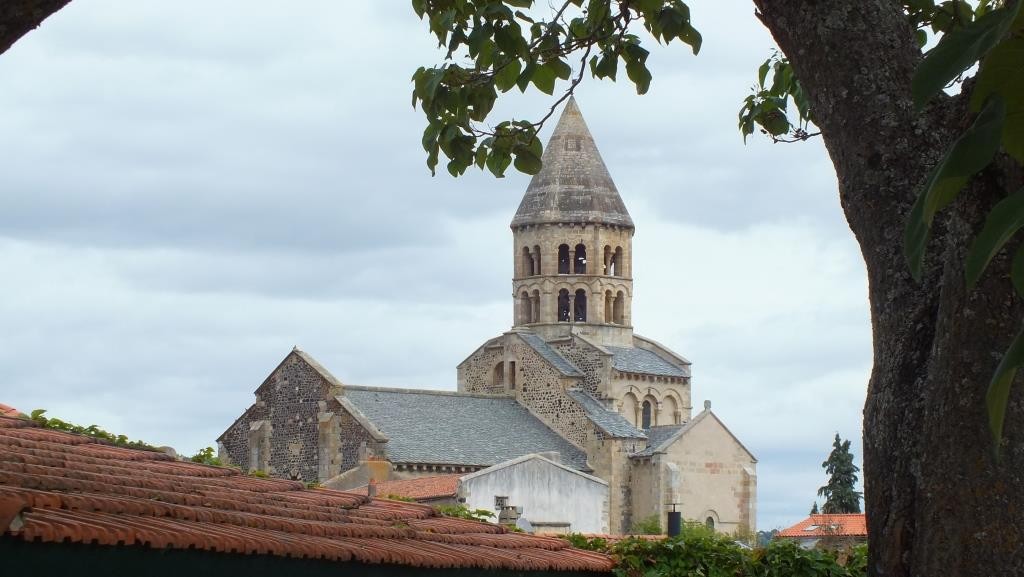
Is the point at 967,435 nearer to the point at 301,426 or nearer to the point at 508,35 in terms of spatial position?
the point at 508,35

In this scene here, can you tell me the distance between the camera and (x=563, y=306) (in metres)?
61.9

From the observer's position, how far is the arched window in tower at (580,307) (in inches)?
2431

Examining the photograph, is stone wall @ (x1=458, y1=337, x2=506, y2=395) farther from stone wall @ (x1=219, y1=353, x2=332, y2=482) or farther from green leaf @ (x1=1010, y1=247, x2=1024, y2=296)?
green leaf @ (x1=1010, y1=247, x2=1024, y2=296)

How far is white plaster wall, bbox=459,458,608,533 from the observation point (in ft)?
136

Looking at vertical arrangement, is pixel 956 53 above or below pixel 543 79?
below

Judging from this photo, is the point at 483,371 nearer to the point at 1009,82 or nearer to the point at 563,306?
the point at 563,306

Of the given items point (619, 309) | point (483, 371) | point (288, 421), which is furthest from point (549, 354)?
point (288, 421)

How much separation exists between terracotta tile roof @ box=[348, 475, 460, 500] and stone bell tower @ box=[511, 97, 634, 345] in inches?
805

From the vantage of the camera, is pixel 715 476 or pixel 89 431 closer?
pixel 89 431

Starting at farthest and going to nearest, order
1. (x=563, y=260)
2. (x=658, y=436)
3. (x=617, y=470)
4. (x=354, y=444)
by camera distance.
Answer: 1. (x=563, y=260)
2. (x=658, y=436)
3. (x=617, y=470)
4. (x=354, y=444)

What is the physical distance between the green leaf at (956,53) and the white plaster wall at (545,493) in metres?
37.2

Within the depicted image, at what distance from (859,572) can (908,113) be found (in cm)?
655

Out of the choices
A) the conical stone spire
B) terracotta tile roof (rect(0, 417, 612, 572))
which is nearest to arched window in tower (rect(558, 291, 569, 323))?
the conical stone spire

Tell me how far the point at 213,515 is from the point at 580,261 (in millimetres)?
54546
